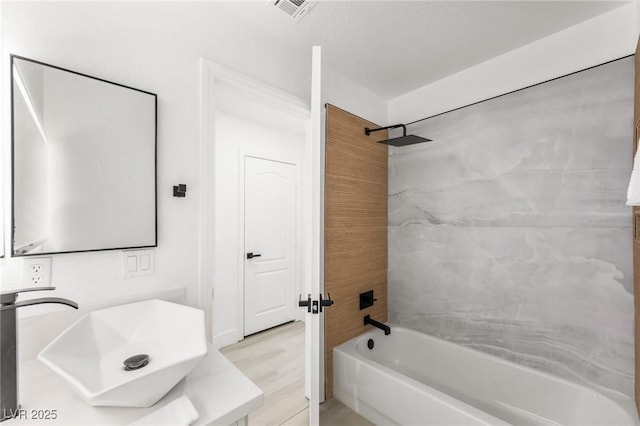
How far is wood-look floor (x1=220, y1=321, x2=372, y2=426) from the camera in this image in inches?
73.1

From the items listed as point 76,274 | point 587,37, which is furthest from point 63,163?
point 587,37

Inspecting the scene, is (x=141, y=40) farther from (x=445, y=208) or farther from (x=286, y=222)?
(x=286, y=222)

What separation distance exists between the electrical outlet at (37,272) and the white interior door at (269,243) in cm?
210

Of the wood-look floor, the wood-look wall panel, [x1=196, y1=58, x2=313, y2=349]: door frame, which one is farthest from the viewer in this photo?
the wood-look wall panel

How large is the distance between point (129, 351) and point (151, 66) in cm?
123

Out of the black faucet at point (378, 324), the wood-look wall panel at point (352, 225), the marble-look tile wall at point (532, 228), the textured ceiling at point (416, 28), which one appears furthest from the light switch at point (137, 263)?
the marble-look tile wall at point (532, 228)

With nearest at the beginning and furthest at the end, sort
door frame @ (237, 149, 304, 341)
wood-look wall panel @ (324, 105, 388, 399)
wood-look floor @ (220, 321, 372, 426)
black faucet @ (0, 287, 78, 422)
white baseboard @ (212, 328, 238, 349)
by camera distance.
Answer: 1. black faucet @ (0, 287, 78, 422)
2. wood-look floor @ (220, 321, 372, 426)
3. wood-look wall panel @ (324, 105, 388, 399)
4. white baseboard @ (212, 328, 238, 349)
5. door frame @ (237, 149, 304, 341)

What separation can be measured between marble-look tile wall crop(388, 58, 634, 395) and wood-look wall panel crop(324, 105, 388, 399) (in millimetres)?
231

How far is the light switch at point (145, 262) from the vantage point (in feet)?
4.20

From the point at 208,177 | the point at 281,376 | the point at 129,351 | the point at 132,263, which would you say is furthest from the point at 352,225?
the point at 129,351

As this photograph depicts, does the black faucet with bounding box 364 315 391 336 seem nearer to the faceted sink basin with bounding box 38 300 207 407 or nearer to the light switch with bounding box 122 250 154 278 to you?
the faceted sink basin with bounding box 38 300 207 407

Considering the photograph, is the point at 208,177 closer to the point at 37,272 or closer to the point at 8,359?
the point at 37,272

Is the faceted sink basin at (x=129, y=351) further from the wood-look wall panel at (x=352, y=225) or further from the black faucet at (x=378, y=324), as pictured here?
the black faucet at (x=378, y=324)

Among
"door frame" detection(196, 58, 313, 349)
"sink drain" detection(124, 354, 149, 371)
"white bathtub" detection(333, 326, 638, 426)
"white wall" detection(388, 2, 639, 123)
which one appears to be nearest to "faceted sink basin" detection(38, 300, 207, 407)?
"sink drain" detection(124, 354, 149, 371)
